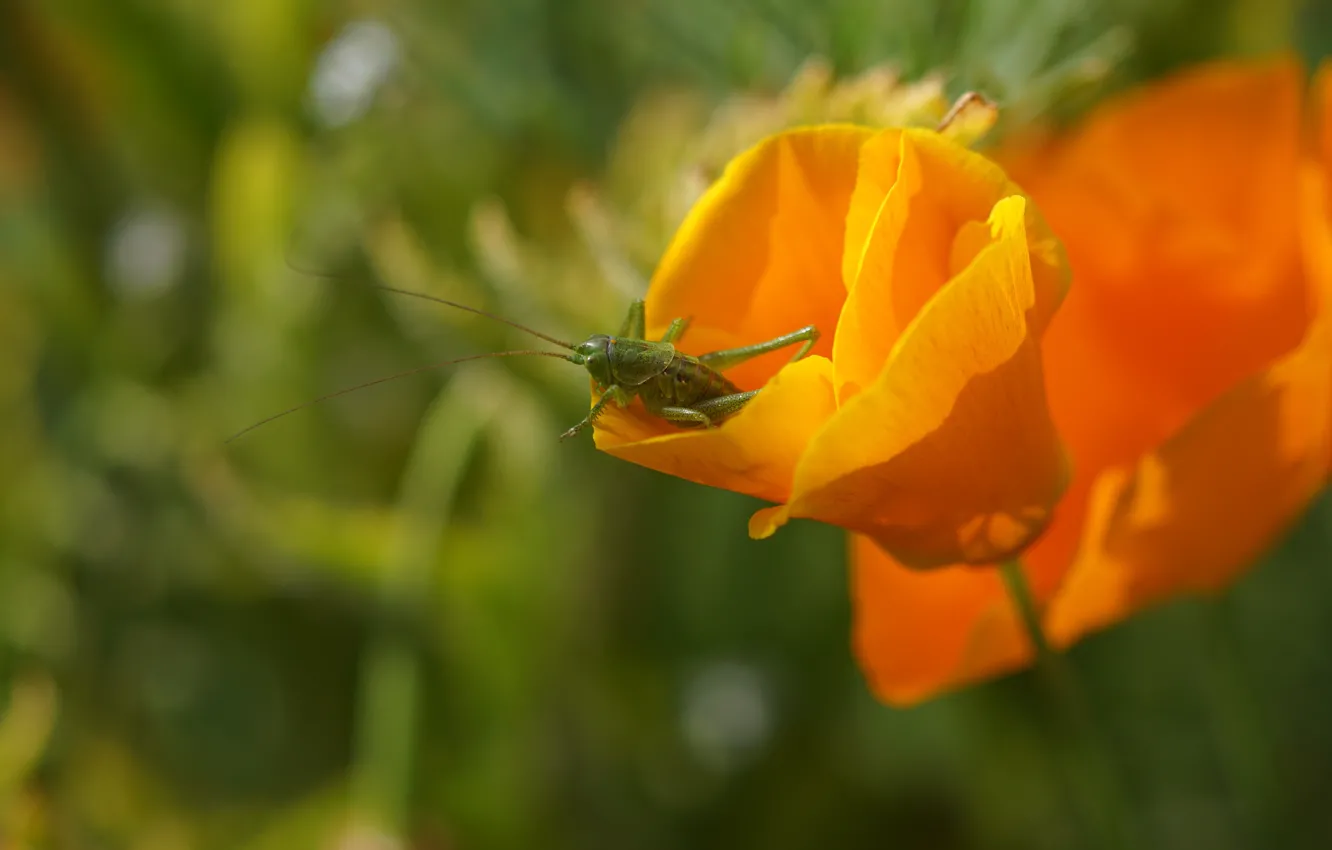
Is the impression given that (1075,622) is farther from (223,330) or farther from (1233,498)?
(223,330)

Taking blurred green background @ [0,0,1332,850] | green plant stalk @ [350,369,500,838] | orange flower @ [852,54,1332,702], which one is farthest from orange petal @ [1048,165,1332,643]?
green plant stalk @ [350,369,500,838]

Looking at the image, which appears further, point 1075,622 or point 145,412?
point 145,412

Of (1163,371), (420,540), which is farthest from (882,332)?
(420,540)

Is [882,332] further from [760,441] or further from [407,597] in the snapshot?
[407,597]

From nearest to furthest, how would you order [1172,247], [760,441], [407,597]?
[760,441] < [1172,247] < [407,597]

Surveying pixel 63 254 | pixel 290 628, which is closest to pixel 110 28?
pixel 63 254

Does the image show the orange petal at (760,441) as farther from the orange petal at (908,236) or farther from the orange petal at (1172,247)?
the orange petal at (1172,247)

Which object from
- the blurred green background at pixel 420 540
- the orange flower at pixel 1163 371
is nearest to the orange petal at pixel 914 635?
the orange flower at pixel 1163 371
